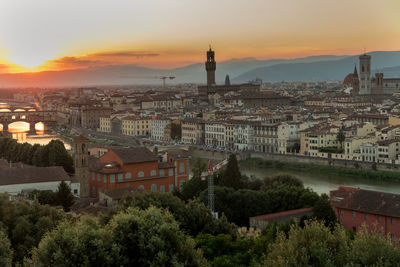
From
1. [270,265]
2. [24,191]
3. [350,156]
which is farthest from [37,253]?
[350,156]

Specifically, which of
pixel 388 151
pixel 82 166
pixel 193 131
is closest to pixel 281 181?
pixel 82 166

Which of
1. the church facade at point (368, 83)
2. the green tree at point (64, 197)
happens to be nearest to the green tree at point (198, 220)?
the green tree at point (64, 197)

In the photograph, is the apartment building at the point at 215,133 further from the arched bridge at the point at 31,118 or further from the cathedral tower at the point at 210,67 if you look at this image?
the cathedral tower at the point at 210,67

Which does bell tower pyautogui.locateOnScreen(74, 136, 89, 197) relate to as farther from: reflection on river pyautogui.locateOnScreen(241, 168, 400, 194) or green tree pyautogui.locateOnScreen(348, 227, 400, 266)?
green tree pyautogui.locateOnScreen(348, 227, 400, 266)

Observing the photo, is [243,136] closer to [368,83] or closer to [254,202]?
[254,202]

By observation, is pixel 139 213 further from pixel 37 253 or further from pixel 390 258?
pixel 390 258
